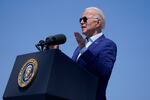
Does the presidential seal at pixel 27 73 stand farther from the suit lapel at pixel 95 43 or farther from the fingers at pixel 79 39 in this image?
the suit lapel at pixel 95 43

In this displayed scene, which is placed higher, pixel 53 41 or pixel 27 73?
pixel 53 41

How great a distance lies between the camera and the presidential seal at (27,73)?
264cm

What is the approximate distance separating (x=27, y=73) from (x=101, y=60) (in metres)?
0.84

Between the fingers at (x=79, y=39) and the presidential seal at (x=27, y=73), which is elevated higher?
the fingers at (x=79, y=39)

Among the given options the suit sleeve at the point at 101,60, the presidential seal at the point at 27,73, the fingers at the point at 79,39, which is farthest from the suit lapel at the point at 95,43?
the presidential seal at the point at 27,73

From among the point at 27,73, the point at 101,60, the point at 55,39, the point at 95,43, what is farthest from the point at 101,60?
the point at 27,73

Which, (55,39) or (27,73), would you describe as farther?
(55,39)

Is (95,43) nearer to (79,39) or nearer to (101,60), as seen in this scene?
(101,60)

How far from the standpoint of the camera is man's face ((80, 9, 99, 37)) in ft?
12.3

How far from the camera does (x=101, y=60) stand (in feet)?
10.6

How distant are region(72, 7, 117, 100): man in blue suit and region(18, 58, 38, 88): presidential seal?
0.45 metres

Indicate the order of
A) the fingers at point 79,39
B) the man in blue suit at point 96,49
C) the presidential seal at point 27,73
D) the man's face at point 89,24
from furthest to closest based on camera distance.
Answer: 1. the man's face at point 89,24
2. the man in blue suit at point 96,49
3. the fingers at point 79,39
4. the presidential seal at point 27,73

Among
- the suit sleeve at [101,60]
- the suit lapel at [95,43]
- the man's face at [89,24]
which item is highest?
the man's face at [89,24]

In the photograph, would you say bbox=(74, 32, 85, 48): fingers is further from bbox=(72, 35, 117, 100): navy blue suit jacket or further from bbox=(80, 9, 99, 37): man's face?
bbox=(80, 9, 99, 37): man's face
